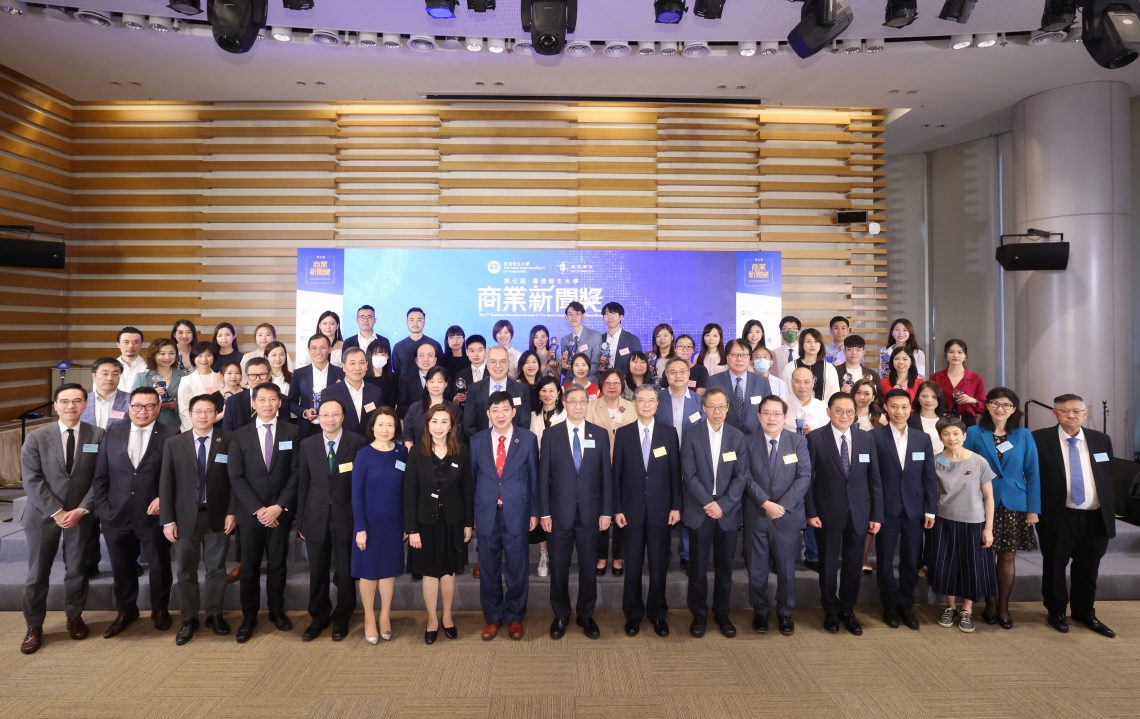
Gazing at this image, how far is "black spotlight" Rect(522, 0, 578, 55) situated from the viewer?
4508 millimetres

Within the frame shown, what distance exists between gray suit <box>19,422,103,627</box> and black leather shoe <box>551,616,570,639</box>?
290 centimetres

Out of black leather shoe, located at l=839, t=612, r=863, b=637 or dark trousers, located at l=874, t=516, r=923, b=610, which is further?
dark trousers, located at l=874, t=516, r=923, b=610

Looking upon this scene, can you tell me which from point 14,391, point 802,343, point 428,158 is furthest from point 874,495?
point 14,391

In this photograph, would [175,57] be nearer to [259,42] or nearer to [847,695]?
[259,42]

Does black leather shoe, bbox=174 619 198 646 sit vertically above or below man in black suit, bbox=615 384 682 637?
below

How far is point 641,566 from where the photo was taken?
13.4 ft

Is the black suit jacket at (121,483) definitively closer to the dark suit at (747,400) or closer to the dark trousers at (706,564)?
the dark trousers at (706,564)

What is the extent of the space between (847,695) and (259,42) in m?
6.77

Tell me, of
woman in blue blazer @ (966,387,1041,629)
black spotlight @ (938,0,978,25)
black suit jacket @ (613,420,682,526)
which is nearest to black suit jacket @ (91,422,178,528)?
black suit jacket @ (613,420,682,526)

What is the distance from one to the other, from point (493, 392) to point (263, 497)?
1.66 metres

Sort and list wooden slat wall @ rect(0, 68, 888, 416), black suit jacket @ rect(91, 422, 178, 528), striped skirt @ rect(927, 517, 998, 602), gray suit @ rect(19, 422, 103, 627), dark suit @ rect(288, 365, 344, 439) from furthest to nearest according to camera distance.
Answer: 1. wooden slat wall @ rect(0, 68, 888, 416)
2. dark suit @ rect(288, 365, 344, 439)
3. striped skirt @ rect(927, 517, 998, 602)
4. black suit jacket @ rect(91, 422, 178, 528)
5. gray suit @ rect(19, 422, 103, 627)

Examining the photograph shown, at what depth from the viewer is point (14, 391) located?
6.87 metres

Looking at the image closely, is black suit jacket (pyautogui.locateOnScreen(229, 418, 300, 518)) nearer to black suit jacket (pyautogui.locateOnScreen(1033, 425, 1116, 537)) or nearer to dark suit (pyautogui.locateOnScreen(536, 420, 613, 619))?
dark suit (pyautogui.locateOnScreen(536, 420, 613, 619))

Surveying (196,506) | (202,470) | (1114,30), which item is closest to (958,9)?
(1114,30)
